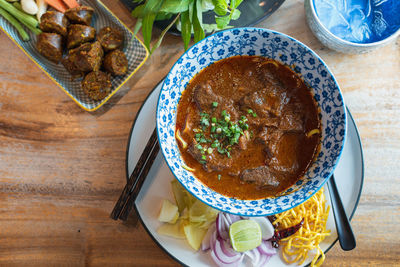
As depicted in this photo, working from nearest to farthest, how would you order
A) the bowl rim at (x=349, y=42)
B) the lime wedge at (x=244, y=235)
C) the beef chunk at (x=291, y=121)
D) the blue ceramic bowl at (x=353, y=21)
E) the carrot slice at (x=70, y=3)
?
the beef chunk at (x=291, y=121) → the lime wedge at (x=244, y=235) → the bowl rim at (x=349, y=42) → the blue ceramic bowl at (x=353, y=21) → the carrot slice at (x=70, y=3)

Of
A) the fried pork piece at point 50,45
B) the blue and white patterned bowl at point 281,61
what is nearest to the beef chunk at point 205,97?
the blue and white patterned bowl at point 281,61

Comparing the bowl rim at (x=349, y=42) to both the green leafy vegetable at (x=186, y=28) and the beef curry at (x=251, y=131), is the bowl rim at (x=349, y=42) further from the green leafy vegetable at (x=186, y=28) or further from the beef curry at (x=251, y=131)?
the green leafy vegetable at (x=186, y=28)

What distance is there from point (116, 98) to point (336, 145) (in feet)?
6.24

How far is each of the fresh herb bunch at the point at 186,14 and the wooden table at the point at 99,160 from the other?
266 millimetres

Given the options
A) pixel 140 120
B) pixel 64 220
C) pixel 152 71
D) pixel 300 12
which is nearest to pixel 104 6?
pixel 152 71

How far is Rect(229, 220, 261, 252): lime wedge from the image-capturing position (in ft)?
8.53

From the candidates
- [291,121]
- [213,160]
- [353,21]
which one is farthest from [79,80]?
[353,21]

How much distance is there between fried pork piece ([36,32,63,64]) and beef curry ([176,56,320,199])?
138 cm

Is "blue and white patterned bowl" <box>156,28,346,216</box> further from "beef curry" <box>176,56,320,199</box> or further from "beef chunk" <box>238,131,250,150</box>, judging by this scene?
"beef chunk" <box>238,131,250,150</box>

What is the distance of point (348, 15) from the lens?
2900 mm

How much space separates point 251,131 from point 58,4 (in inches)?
85.4

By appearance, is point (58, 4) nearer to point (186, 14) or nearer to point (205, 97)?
point (186, 14)

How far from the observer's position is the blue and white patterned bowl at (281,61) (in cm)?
233

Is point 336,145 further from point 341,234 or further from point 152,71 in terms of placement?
point 152,71
